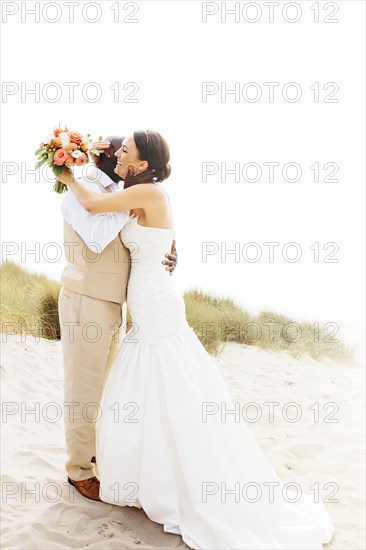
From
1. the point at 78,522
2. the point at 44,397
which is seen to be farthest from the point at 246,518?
the point at 44,397

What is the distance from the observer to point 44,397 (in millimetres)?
4891

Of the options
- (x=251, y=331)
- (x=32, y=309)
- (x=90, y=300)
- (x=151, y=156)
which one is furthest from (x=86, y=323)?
(x=251, y=331)

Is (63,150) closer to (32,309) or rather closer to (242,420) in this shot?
(242,420)

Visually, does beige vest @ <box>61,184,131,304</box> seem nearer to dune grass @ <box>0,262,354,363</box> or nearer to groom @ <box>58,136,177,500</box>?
groom @ <box>58,136,177,500</box>

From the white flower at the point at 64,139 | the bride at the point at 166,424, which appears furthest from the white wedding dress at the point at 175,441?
the white flower at the point at 64,139

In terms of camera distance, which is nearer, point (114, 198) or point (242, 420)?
point (114, 198)

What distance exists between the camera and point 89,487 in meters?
3.20

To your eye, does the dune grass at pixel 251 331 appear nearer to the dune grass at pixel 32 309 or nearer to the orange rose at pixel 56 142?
the dune grass at pixel 32 309

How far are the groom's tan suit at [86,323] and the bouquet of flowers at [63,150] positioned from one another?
215 millimetres

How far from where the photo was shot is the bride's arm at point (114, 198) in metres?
2.88

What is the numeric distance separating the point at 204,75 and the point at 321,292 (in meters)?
3.21

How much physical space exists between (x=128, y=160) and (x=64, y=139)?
287 millimetres

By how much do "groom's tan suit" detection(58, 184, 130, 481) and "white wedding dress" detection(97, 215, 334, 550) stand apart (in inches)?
3.3

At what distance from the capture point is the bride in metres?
2.85
